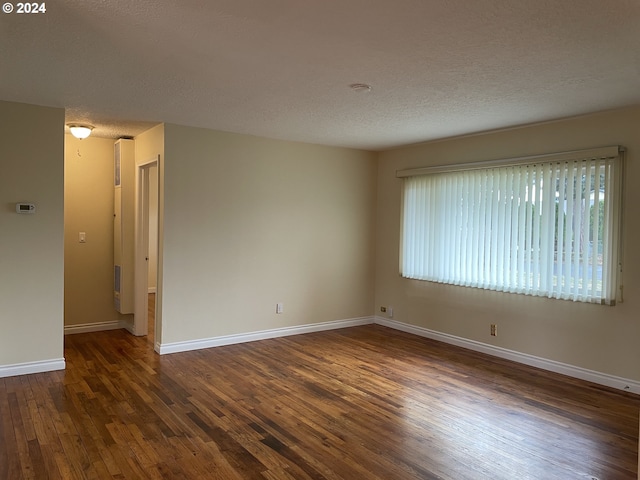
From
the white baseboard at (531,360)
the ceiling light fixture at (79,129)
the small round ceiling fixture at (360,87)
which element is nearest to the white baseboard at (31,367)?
the ceiling light fixture at (79,129)

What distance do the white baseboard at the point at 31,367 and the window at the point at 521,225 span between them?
4037mm

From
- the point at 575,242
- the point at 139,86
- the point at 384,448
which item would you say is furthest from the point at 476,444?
the point at 139,86

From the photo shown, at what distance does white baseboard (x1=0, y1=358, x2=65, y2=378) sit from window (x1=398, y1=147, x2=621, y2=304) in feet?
13.2

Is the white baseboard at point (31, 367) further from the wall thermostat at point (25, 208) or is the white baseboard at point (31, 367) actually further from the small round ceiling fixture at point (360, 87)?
the small round ceiling fixture at point (360, 87)

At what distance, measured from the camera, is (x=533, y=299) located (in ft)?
15.2

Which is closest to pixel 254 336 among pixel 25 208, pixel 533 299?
pixel 25 208

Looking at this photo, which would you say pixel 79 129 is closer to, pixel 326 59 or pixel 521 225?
pixel 326 59

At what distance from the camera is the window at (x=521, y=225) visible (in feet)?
13.5

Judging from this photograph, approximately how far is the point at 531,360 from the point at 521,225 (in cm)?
137

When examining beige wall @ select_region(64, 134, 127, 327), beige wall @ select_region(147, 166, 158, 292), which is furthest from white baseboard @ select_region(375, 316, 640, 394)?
beige wall @ select_region(147, 166, 158, 292)

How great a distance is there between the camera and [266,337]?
221 inches

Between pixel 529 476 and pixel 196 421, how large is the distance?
215cm

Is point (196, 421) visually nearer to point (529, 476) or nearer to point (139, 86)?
point (529, 476)

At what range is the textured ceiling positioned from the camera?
2.21 metres
